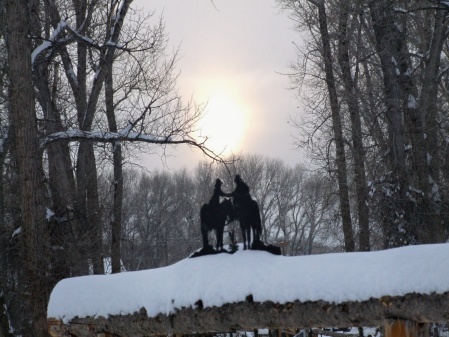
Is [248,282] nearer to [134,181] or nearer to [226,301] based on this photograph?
[226,301]

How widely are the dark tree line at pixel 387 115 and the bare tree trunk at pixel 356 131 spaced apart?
0.09ft

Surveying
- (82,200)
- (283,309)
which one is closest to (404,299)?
(283,309)

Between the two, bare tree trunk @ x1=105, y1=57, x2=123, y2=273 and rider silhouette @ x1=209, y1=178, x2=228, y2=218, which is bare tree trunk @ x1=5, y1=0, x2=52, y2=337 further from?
bare tree trunk @ x1=105, y1=57, x2=123, y2=273

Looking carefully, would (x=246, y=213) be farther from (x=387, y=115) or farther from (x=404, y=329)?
(x=387, y=115)

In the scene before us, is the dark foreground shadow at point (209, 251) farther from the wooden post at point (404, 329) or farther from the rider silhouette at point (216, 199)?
the wooden post at point (404, 329)

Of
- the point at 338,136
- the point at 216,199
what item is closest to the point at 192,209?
the point at 338,136

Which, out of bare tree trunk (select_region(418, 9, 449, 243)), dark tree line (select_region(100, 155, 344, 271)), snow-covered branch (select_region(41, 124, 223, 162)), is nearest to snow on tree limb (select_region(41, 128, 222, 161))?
snow-covered branch (select_region(41, 124, 223, 162))

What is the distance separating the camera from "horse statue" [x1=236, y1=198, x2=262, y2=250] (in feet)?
21.9

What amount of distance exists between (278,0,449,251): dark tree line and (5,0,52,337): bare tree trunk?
254 inches

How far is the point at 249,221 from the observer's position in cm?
666

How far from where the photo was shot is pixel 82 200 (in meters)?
15.2

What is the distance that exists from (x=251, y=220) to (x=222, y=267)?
20.3 inches

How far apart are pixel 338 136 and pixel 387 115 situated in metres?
3.35

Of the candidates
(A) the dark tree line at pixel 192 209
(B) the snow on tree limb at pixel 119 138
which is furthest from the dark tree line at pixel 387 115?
(A) the dark tree line at pixel 192 209
